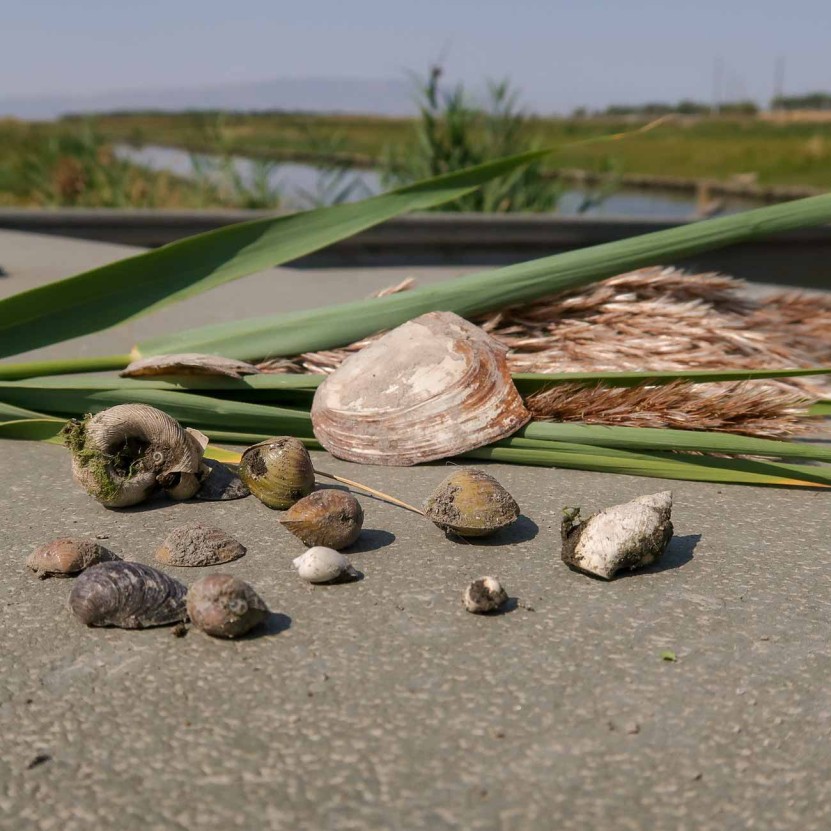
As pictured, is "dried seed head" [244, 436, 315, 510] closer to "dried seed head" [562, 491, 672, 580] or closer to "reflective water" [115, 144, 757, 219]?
"dried seed head" [562, 491, 672, 580]

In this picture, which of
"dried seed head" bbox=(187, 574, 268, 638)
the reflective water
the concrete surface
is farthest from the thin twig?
the reflective water

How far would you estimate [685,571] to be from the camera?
5.65 feet

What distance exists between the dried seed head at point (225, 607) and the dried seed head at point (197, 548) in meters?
0.27

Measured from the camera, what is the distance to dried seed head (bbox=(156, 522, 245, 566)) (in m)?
1.74

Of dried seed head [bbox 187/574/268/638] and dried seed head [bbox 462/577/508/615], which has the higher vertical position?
dried seed head [bbox 187/574/268/638]

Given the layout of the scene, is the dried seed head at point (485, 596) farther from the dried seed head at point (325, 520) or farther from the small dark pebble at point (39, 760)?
the small dark pebble at point (39, 760)

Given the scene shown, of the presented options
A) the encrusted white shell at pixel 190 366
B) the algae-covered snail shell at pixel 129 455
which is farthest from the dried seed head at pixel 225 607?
the encrusted white shell at pixel 190 366

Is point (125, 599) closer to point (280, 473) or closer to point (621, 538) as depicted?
point (280, 473)

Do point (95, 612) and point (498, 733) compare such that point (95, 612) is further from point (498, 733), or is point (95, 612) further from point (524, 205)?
point (524, 205)

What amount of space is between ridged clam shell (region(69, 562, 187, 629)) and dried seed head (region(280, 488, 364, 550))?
0.30 metres

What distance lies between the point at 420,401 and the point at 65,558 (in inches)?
33.1

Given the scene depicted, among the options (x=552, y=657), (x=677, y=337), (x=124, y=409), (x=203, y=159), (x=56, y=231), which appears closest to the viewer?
(x=552, y=657)

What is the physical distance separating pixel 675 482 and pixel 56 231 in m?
5.39

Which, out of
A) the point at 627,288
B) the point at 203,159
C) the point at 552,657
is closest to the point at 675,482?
the point at 627,288
